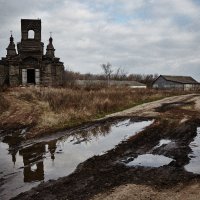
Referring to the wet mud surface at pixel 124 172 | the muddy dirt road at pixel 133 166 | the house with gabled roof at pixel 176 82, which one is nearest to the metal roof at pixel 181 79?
the house with gabled roof at pixel 176 82

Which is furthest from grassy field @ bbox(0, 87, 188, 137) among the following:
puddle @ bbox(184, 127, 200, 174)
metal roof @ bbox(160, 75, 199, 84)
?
metal roof @ bbox(160, 75, 199, 84)

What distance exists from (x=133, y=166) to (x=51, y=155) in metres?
3.26

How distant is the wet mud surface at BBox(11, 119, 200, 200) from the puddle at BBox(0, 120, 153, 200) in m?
0.45

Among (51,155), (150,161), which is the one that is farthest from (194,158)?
(51,155)

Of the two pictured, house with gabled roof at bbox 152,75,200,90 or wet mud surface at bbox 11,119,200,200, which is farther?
house with gabled roof at bbox 152,75,200,90

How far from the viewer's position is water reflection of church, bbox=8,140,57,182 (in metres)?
9.44

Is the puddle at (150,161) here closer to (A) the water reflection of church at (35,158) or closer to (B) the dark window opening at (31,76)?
(A) the water reflection of church at (35,158)

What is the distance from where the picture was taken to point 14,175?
951 cm

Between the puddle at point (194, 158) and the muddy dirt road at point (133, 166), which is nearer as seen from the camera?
the muddy dirt road at point (133, 166)

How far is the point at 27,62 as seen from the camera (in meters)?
39.3

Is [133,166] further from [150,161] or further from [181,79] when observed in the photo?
[181,79]

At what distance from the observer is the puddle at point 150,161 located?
9.91 metres

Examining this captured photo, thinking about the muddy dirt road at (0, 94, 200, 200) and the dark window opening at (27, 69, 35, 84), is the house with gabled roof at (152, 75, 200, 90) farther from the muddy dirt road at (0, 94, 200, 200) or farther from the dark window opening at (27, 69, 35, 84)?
the muddy dirt road at (0, 94, 200, 200)

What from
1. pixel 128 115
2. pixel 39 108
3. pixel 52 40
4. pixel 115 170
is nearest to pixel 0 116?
pixel 39 108
